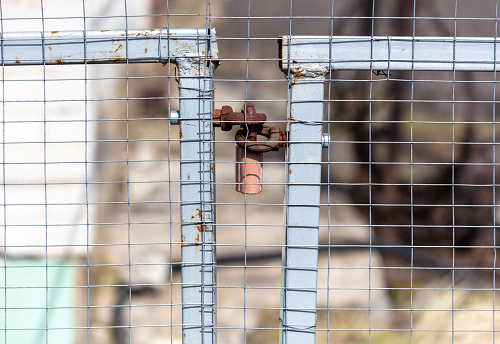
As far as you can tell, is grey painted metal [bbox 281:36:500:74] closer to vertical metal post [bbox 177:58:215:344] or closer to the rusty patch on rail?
vertical metal post [bbox 177:58:215:344]

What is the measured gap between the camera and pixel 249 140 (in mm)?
1475

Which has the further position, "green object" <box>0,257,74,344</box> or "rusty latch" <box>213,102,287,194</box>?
"green object" <box>0,257,74,344</box>

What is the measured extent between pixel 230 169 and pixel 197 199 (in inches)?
93.7

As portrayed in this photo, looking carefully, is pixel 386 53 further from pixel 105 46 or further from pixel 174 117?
pixel 105 46

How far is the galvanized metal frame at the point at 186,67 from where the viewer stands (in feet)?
4.66

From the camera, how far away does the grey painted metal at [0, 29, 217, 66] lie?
4.65ft

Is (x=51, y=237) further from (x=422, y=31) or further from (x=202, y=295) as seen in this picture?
(x=422, y=31)

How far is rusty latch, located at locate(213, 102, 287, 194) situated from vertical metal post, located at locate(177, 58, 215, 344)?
0.05 m

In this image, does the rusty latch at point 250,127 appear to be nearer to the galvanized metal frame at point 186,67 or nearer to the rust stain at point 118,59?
the galvanized metal frame at point 186,67

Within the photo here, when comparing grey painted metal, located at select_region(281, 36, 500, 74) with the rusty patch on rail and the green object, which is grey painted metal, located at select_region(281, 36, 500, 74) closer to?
the rusty patch on rail

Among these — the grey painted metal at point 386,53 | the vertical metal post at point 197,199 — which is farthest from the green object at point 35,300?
the grey painted metal at point 386,53

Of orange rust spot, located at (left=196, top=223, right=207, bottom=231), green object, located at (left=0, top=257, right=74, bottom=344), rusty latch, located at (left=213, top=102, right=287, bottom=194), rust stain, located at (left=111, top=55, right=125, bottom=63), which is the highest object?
rust stain, located at (left=111, top=55, right=125, bottom=63)

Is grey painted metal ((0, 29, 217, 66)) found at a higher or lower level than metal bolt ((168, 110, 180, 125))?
higher

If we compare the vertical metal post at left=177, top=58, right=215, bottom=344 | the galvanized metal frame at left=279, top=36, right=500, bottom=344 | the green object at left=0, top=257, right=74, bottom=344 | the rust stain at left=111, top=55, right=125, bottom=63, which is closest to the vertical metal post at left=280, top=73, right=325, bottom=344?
the galvanized metal frame at left=279, top=36, right=500, bottom=344
